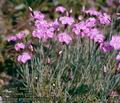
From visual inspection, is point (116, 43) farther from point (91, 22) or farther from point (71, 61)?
point (71, 61)

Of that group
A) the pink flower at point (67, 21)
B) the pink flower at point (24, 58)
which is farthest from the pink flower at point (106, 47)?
the pink flower at point (24, 58)

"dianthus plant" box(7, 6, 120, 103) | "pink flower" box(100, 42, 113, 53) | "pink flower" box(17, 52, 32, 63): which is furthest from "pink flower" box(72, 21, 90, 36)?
"pink flower" box(17, 52, 32, 63)

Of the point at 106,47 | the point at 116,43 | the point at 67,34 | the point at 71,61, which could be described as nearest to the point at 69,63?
the point at 71,61

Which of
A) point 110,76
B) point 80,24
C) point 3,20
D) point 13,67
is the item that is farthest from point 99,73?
point 3,20

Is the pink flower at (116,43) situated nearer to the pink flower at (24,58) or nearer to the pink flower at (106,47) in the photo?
the pink flower at (106,47)

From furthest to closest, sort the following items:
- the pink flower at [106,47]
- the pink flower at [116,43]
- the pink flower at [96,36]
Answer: the pink flower at [96,36], the pink flower at [106,47], the pink flower at [116,43]

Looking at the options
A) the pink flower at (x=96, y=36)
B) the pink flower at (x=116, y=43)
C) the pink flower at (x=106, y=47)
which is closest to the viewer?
the pink flower at (x=116, y=43)

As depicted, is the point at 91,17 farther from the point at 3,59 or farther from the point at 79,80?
the point at 3,59

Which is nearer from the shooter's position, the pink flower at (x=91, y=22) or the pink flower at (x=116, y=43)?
the pink flower at (x=116, y=43)
